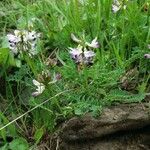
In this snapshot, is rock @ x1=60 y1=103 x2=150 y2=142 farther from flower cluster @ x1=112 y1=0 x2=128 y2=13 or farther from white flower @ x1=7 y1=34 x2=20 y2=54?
flower cluster @ x1=112 y1=0 x2=128 y2=13

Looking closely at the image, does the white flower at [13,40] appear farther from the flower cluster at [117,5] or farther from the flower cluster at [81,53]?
the flower cluster at [117,5]

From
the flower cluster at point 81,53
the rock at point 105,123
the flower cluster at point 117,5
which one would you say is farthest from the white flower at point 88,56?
the flower cluster at point 117,5

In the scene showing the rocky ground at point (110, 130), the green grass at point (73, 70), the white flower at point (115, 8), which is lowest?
the rocky ground at point (110, 130)

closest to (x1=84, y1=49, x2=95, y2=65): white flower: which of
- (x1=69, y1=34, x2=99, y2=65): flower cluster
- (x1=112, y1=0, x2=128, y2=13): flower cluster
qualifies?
(x1=69, y1=34, x2=99, y2=65): flower cluster

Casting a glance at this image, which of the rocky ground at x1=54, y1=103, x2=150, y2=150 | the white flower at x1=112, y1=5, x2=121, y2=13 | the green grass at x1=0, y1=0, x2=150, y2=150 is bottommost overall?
the rocky ground at x1=54, y1=103, x2=150, y2=150

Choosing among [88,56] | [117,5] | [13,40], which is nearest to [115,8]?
[117,5]

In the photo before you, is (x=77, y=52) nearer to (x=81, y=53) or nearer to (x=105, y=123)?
(x=81, y=53)
